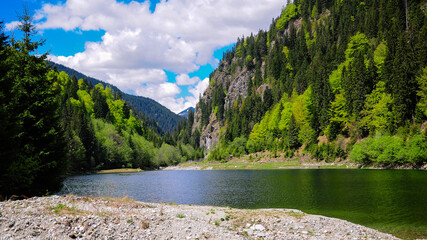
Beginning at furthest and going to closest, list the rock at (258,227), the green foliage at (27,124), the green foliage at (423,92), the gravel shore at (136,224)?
the green foliage at (423,92), the green foliage at (27,124), the rock at (258,227), the gravel shore at (136,224)

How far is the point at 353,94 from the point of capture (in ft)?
277

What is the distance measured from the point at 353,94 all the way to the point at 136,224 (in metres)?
88.0

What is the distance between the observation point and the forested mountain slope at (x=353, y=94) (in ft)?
212

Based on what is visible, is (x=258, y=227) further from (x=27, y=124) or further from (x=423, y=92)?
(x=423, y=92)

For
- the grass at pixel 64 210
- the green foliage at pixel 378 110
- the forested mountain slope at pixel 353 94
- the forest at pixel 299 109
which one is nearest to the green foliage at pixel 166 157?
the forest at pixel 299 109

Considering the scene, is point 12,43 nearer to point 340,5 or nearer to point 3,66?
point 3,66

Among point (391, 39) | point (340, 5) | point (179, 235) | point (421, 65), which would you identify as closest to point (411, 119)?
point (421, 65)

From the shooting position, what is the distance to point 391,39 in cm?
7981

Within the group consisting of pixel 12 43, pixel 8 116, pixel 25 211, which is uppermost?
pixel 12 43

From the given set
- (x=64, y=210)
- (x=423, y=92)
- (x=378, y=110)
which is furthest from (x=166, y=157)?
(x=64, y=210)

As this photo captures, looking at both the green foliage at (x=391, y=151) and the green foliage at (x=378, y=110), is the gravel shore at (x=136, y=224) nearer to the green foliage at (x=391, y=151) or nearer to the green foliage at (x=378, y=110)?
the green foliage at (x=391, y=151)

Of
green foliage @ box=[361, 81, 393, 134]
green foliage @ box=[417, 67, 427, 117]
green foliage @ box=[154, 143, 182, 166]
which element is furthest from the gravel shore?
green foliage @ box=[154, 143, 182, 166]

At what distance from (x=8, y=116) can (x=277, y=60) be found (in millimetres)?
175549

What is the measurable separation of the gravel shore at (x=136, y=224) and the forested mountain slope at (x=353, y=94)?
54053mm
